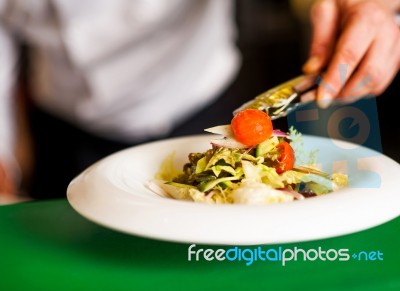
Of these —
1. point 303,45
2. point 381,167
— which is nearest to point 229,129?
point 381,167

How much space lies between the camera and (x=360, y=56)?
75cm

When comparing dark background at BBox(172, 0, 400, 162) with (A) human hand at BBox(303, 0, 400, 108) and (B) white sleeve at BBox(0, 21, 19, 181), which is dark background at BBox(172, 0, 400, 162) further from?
(A) human hand at BBox(303, 0, 400, 108)

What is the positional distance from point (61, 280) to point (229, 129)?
0.72 ft

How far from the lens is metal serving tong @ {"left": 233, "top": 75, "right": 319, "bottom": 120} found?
0.65 meters

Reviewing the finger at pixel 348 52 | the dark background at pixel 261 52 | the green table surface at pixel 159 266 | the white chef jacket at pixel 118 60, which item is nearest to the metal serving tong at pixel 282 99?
the finger at pixel 348 52

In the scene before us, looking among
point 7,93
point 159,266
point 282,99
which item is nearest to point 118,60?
point 7,93

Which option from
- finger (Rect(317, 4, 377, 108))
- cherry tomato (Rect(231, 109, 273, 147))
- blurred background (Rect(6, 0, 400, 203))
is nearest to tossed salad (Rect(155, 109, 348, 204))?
cherry tomato (Rect(231, 109, 273, 147))

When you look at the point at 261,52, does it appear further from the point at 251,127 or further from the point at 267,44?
the point at 251,127

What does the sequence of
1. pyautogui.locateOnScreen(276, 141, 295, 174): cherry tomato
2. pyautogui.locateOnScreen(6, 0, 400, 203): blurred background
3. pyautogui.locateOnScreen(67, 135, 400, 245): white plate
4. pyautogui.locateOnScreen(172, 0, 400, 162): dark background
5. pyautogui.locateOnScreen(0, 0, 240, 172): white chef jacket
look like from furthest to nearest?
1. pyautogui.locateOnScreen(172, 0, 400, 162): dark background
2. pyautogui.locateOnScreen(0, 0, 240, 172): white chef jacket
3. pyautogui.locateOnScreen(6, 0, 400, 203): blurred background
4. pyautogui.locateOnScreen(276, 141, 295, 174): cherry tomato
5. pyautogui.locateOnScreen(67, 135, 400, 245): white plate

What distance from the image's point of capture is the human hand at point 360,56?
0.73m

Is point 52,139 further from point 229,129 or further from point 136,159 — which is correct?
point 229,129

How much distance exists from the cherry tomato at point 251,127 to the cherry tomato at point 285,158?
2cm

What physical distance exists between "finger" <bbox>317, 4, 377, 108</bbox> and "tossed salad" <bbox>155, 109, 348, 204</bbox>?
5.0 inches

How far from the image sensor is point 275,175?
0.58 metres
